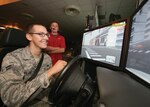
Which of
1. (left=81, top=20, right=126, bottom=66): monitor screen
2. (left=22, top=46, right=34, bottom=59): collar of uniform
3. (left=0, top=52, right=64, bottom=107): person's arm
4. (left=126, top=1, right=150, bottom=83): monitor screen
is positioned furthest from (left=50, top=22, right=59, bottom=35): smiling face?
(left=126, top=1, right=150, bottom=83): monitor screen

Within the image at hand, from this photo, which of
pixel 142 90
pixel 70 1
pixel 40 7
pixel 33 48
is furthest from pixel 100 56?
pixel 40 7

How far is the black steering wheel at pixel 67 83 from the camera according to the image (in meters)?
0.87

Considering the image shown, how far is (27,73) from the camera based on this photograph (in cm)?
134

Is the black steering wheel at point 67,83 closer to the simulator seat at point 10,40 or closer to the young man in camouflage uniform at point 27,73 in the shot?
the young man in camouflage uniform at point 27,73

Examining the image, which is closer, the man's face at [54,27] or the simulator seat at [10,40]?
the simulator seat at [10,40]

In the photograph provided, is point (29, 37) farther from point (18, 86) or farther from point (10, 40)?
point (18, 86)

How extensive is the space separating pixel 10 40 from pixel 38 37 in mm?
225

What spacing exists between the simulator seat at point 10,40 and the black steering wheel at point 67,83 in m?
0.68

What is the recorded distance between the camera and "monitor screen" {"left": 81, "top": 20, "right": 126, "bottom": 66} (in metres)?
Result: 1.45

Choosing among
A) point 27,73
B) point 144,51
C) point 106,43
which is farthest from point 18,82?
point 106,43

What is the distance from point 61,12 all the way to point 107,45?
5.40 meters

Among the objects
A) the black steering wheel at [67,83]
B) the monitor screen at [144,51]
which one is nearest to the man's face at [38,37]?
the black steering wheel at [67,83]

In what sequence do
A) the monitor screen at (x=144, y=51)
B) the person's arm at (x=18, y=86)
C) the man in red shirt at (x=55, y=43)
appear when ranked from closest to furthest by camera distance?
the monitor screen at (x=144, y=51)
the person's arm at (x=18, y=86)
the man in red shirt at (x=55, y=43)

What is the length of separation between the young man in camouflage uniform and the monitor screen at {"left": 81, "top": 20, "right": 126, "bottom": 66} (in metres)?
0.56
